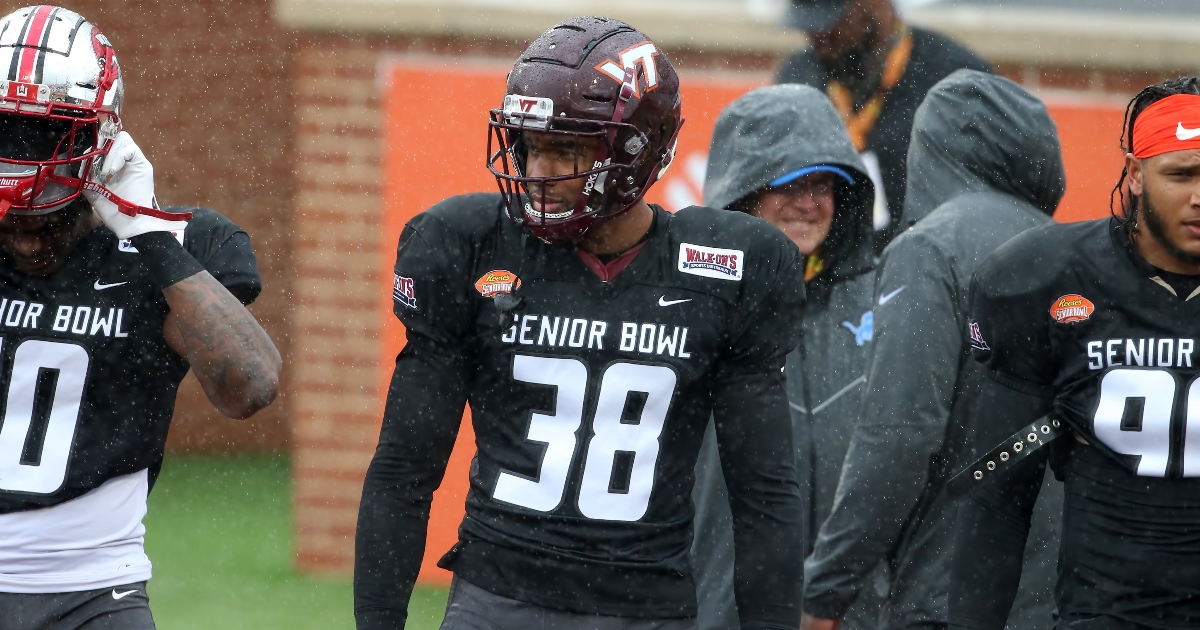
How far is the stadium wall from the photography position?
702 cm

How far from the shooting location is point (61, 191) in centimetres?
319

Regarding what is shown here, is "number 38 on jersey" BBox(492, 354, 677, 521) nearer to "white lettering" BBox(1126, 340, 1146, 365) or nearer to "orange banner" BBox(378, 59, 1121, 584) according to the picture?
"white lettering" BBox(1126, 340, 1146, 365)

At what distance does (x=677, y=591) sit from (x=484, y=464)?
438 mm

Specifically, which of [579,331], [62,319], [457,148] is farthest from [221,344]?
[457,148]

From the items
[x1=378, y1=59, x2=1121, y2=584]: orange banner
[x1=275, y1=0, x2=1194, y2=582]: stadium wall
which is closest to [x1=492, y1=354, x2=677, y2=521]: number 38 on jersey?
[x1=378, y1=59, x2=1121, y2=584]: orange banner

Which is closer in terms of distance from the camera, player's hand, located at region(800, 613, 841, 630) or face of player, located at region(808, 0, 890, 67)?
player's hand, located at region(800, 613, 841, 630)

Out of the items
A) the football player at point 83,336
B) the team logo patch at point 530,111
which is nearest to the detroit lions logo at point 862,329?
the team logo patch at point 530,111

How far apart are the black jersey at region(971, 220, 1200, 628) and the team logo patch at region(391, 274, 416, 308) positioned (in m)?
1.14

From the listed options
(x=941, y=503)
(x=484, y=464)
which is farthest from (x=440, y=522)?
(x=484, y=464)

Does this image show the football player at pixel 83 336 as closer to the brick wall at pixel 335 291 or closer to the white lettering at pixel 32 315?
the white lettering at pixel 32 315

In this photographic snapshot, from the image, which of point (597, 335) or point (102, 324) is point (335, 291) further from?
point (597, 335)

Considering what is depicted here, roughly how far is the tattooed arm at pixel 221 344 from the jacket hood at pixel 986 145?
1.74 metres

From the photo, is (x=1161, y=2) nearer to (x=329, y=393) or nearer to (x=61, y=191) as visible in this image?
(x=329, y=393)

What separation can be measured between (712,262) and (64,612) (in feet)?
4.97
